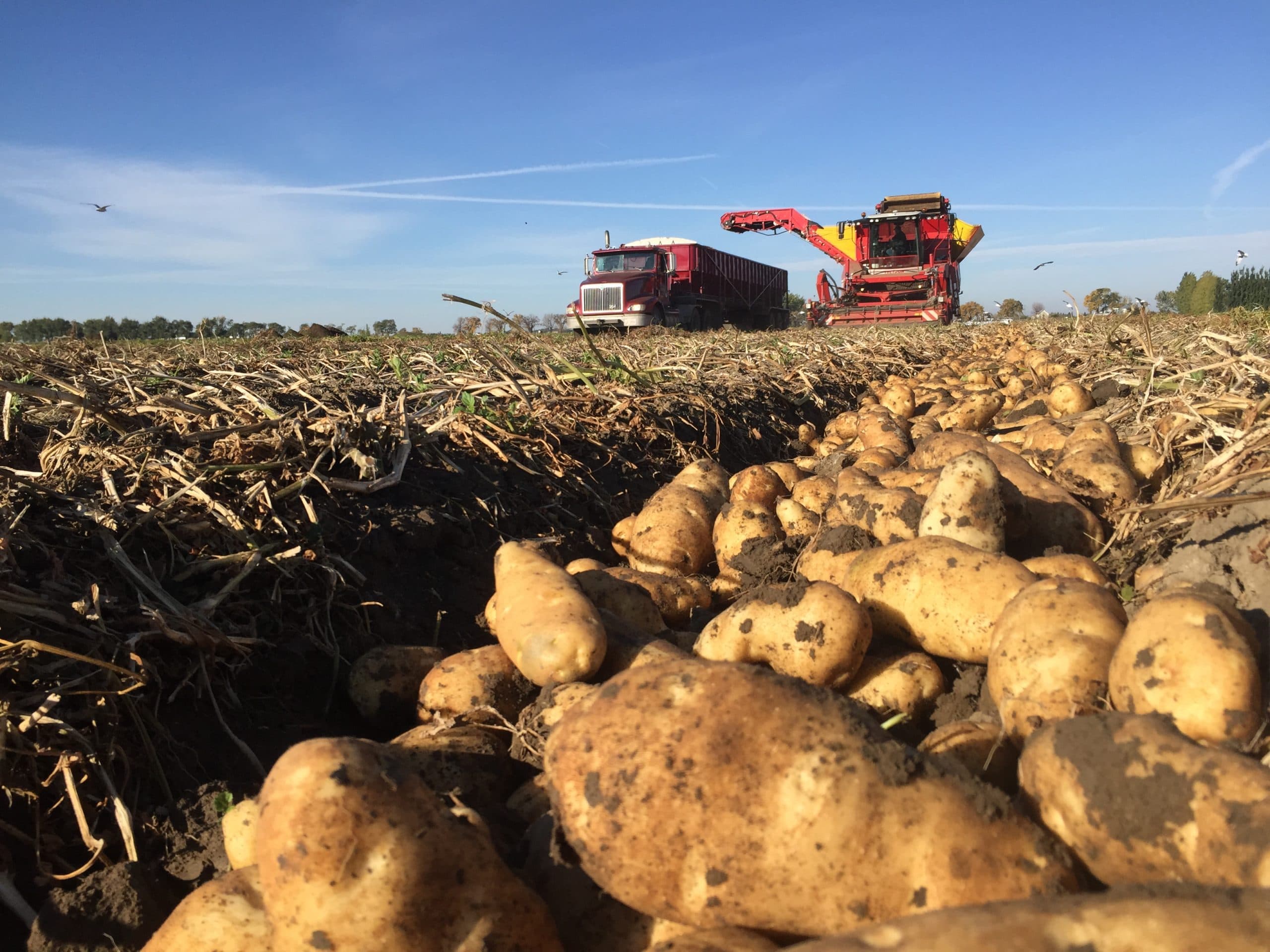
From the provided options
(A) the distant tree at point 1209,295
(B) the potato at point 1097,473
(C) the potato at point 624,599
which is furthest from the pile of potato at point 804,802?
(A) the distant tree at point 1209,295

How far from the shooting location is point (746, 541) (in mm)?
3043

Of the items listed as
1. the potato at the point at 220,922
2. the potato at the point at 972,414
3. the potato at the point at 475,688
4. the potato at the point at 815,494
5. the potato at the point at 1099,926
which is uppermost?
the potato at the point at 972,414

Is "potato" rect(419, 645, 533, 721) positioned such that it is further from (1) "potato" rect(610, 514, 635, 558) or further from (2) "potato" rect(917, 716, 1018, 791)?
(1) "potato" rect(610, 514, 635, 558)

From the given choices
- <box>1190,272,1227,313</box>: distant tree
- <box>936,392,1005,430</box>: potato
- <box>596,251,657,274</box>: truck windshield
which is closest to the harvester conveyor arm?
<box>596,251,657,274</box>: truck windshield

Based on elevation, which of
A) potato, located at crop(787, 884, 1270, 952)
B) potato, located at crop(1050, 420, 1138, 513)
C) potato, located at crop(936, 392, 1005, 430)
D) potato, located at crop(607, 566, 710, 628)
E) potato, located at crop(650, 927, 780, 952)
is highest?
potato, located at crop(936, 392, 1005, 430)

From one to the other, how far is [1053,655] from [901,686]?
428 mm

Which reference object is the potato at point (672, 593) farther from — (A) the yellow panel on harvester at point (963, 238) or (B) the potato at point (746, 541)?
(A) the yellow panel on harvester at point (963, 238)

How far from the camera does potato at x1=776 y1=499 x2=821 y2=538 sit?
3207mm

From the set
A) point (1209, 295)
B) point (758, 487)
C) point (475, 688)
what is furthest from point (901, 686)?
point (1209, 295)

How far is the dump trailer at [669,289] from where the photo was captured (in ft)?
63.9

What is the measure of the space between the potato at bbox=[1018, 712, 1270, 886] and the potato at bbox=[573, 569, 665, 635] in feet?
4.24

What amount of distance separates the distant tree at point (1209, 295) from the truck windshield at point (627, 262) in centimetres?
2000

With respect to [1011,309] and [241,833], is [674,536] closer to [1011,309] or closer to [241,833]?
[241,833]

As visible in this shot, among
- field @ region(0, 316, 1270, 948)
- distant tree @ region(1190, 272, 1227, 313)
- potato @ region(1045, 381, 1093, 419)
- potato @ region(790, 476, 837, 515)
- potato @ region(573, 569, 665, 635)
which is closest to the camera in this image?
field @ region(0, 316, 1270, 948)
